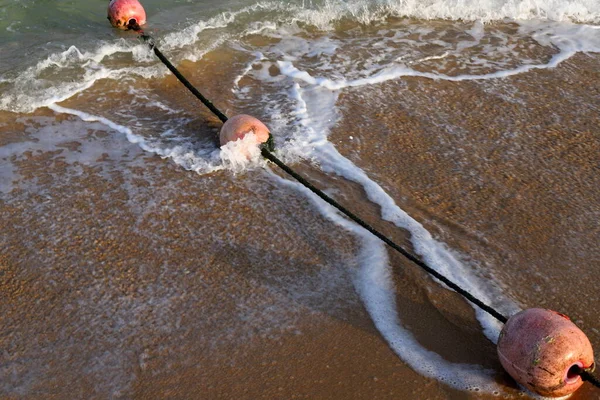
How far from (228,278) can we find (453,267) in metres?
1.26

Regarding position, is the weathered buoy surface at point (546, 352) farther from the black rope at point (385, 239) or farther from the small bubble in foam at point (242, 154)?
the small bubble in foam at point (242, 154)

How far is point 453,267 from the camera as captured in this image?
366 cm

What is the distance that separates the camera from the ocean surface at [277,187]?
3320mm

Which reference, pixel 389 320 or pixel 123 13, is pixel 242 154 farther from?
pixel 123 13

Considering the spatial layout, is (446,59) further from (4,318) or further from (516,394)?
(4,318)

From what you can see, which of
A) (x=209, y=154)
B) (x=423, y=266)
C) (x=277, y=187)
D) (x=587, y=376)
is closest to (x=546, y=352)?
(x=587, y=376)

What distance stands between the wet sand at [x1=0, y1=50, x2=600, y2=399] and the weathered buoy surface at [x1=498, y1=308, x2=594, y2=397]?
199 mm

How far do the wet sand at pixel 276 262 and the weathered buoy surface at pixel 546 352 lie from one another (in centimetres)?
20

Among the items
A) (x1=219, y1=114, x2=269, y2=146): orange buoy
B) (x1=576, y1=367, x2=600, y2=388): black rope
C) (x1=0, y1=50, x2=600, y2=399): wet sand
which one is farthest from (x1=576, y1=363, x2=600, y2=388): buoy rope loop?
(x1=219, y1=114, x2=269, y2=146): orange buoy

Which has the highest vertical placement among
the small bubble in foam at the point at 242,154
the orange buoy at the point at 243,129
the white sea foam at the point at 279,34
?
the orange buoy at the point at 243,129

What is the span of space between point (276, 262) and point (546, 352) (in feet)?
5.23

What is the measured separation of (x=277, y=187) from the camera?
4.42 meters

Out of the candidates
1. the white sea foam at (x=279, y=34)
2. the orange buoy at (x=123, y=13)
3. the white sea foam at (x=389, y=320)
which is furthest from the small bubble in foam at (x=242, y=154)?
the orange buoy at (x=123, y=13)

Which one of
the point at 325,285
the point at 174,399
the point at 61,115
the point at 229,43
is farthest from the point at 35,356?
the point at 229,43
